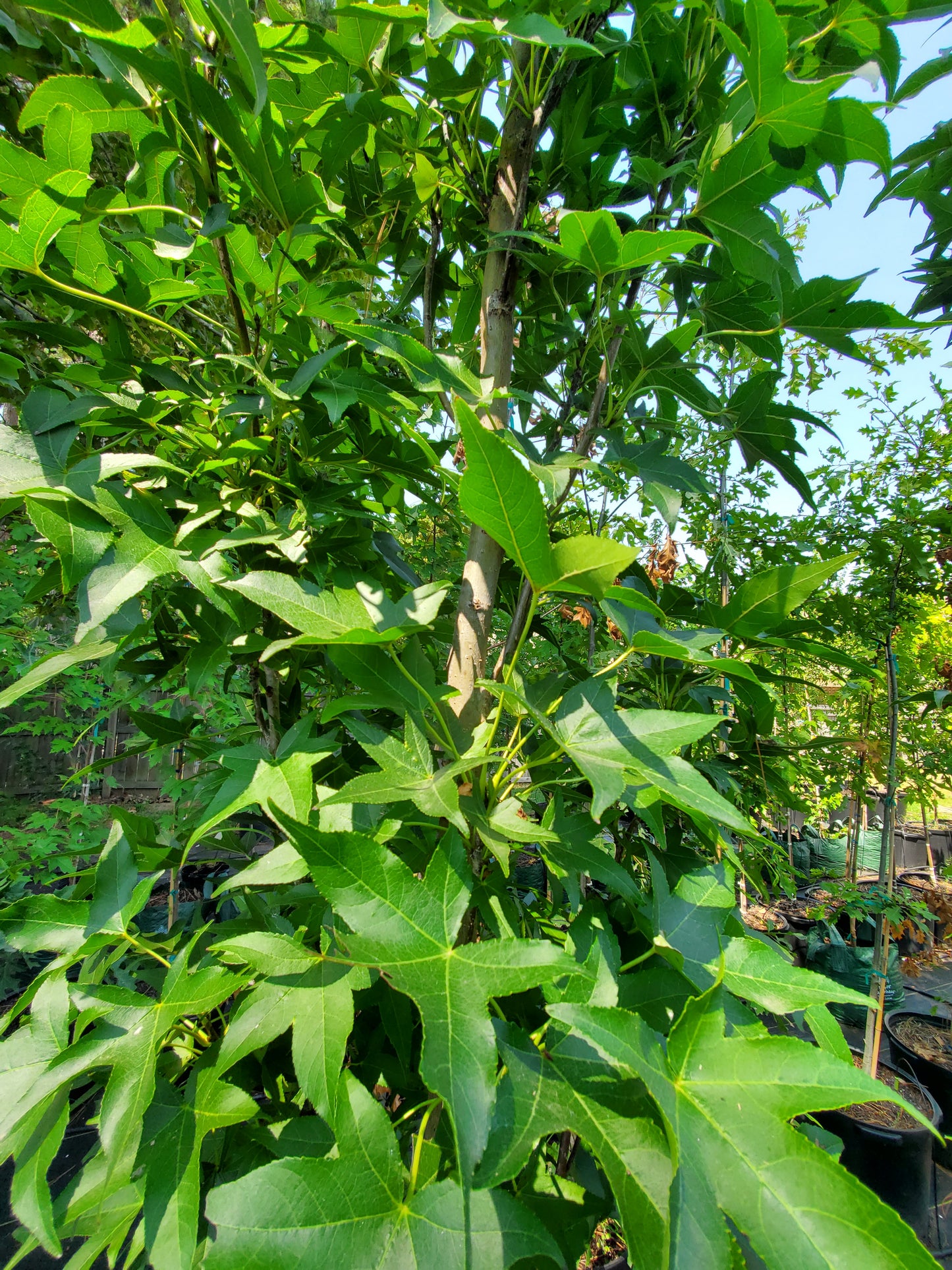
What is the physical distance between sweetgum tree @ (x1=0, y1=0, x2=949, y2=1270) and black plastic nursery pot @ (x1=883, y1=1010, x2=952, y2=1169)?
6.75 ft

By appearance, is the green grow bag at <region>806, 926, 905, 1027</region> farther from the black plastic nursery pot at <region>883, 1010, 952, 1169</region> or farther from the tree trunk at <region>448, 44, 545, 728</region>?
the tree trunk at <region>448, 44, 545, 728</region>

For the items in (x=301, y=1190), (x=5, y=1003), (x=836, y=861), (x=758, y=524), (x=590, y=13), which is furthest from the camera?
(x=836, y=861)

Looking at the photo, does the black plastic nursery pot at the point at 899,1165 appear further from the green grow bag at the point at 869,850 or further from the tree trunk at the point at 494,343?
the green grow bag at the point at 869,850

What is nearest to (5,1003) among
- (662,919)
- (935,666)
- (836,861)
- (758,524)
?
(662,919)

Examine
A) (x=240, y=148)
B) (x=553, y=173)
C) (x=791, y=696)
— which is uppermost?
(x=553, y=173)

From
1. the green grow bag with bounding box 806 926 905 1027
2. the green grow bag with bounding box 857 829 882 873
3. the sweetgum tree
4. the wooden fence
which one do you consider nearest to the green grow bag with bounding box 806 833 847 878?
the green grow bag with bounding box 857 829 882 873

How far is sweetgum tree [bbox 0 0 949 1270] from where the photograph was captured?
13.8 inches

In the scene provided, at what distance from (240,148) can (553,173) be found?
0.34m

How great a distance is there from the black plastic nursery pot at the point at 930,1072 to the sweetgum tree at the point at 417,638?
81.0 inches

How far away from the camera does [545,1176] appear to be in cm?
48

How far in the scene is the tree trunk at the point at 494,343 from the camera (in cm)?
59

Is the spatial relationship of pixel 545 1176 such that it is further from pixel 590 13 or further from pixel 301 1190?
pixel 590 13

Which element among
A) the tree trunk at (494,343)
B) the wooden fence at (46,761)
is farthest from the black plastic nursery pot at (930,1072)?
the wooden fence at (46,761)

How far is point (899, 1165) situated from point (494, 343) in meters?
2.17
